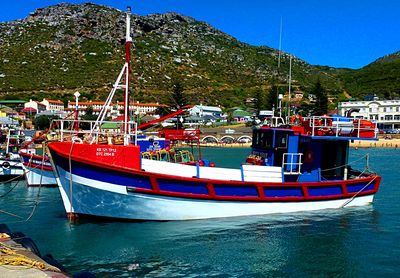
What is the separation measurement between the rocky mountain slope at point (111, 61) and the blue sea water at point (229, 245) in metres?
94.0

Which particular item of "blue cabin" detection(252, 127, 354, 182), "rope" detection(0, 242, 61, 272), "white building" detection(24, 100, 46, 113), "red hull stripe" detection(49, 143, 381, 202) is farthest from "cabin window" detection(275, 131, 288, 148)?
"white building" detection(24, 100, 46, 113)

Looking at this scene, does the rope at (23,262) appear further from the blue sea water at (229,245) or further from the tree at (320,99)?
the tree at (320,99)

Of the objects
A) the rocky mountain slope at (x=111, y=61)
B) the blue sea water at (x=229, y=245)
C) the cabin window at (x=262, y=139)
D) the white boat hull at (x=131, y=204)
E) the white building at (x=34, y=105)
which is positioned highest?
the rocky mountain slope at (x=111, y=61)

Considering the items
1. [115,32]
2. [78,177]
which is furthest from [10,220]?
[115,32]

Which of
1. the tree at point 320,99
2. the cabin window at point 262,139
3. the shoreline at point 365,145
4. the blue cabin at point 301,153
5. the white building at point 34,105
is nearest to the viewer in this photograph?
the blue cabin at point 301,153

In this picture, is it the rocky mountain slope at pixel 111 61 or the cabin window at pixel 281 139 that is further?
the rocky mountain slope at pixel 111 61

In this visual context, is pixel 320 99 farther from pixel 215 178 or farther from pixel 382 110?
pixel 215 178

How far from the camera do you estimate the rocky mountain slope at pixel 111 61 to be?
121m

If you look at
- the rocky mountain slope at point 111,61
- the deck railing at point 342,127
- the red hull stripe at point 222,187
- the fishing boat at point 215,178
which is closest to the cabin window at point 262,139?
the fishing boat at point 215,178

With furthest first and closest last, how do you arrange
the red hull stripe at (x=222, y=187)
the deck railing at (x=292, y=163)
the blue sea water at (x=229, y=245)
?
the deck railing at (x=292, y=163) < the red hull stripe at (x=222, y=187) < the blue sea water at (x=229, y=245)

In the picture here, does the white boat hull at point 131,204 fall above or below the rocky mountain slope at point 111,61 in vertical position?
below

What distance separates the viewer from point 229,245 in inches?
554

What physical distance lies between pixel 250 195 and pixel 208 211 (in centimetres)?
184

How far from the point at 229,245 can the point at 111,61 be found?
131 metres
